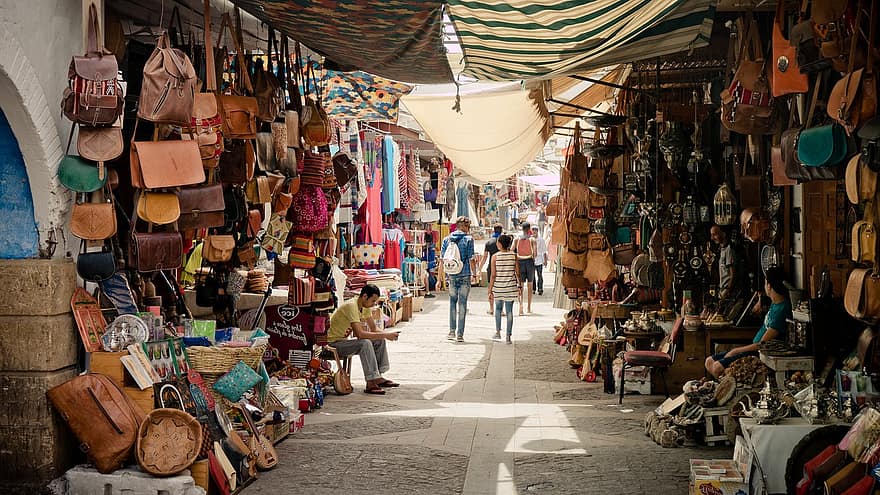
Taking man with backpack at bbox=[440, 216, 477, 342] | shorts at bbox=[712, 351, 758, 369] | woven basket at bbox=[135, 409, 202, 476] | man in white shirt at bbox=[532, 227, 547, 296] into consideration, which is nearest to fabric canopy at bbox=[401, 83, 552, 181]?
man with backpack at bbox=[440, 216, 477, 342]

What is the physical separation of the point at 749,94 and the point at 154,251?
143 inches

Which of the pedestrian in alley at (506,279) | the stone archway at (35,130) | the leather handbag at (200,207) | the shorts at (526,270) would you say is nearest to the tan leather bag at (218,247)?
the leather handbag at (200,207)

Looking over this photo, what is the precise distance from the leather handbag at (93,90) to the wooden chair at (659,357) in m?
5.25

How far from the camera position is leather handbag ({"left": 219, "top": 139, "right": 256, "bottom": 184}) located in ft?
21.8

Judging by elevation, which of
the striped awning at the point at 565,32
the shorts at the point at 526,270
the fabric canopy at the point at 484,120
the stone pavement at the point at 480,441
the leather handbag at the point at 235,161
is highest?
the fabric canopy at the point at 484,120

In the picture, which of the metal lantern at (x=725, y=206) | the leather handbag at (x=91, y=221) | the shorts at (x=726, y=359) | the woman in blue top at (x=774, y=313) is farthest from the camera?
the metal lantern at (x=725, y=206)

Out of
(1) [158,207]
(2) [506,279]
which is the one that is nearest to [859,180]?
(1) [158,207]

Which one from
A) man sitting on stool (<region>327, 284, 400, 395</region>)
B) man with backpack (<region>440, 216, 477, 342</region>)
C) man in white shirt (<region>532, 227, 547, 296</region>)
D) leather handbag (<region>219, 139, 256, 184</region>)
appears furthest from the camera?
man in white shirt (<region>532, 227, 547, 296</region>)

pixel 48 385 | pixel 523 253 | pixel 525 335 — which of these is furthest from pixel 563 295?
pixel 48 385

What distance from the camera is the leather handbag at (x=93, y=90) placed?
16.0 ft

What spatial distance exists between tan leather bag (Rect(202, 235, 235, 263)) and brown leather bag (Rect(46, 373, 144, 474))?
242 centimetres

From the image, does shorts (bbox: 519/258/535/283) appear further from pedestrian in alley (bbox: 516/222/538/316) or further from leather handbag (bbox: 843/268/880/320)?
leather handbag (bbox: 843/268/880/320)

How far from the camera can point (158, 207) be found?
5.47 metres

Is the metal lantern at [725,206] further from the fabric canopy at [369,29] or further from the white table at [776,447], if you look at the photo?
the white table at [776,447]
